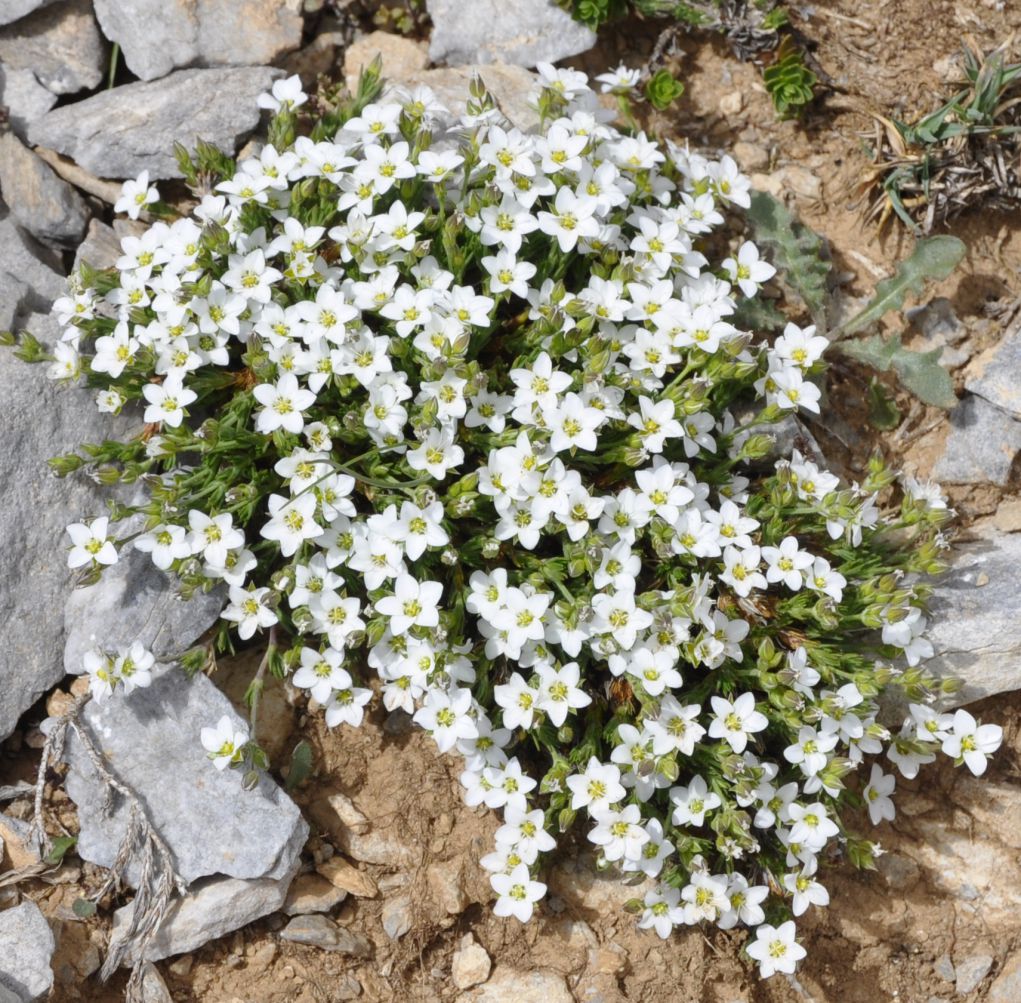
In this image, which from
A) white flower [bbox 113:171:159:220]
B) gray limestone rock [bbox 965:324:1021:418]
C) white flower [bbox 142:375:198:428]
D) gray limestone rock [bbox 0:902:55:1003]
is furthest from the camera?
gray limestone rock [bbox 965:324:1021:418]

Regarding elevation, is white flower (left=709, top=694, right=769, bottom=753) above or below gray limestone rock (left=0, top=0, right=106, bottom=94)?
below

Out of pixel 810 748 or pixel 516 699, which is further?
pixel 810 748

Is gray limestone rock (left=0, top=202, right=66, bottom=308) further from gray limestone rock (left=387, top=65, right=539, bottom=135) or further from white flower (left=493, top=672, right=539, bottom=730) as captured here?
white flower (left=493, top=672, right=539, bottom=730)

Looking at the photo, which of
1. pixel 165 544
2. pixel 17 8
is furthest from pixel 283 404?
pixel 17 8

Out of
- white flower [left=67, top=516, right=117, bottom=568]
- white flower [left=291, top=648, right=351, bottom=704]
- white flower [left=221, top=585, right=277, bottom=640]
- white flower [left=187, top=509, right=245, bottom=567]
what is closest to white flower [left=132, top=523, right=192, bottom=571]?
white flower [left=187, top=509, right=245, bottom=567]

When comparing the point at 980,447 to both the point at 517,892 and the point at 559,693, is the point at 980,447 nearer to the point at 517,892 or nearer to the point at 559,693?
the point at 559,693

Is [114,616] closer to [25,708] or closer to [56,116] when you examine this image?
[25,708]

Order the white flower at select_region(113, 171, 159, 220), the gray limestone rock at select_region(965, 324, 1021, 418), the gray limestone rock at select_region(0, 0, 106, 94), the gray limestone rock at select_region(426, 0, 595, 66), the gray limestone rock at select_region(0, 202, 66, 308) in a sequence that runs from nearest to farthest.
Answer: the white flower at select_region(113, 171, 159, 220) → the gray limestone rock at select_region(0, 202, 66, 308) → the gray limestone rock at select_region(965, 324, 1021, 418) → the gray limestone rock at select_region(0, 0, 106, 94) → the gray limestone rock at select_region(426, 0, 595, 66)
